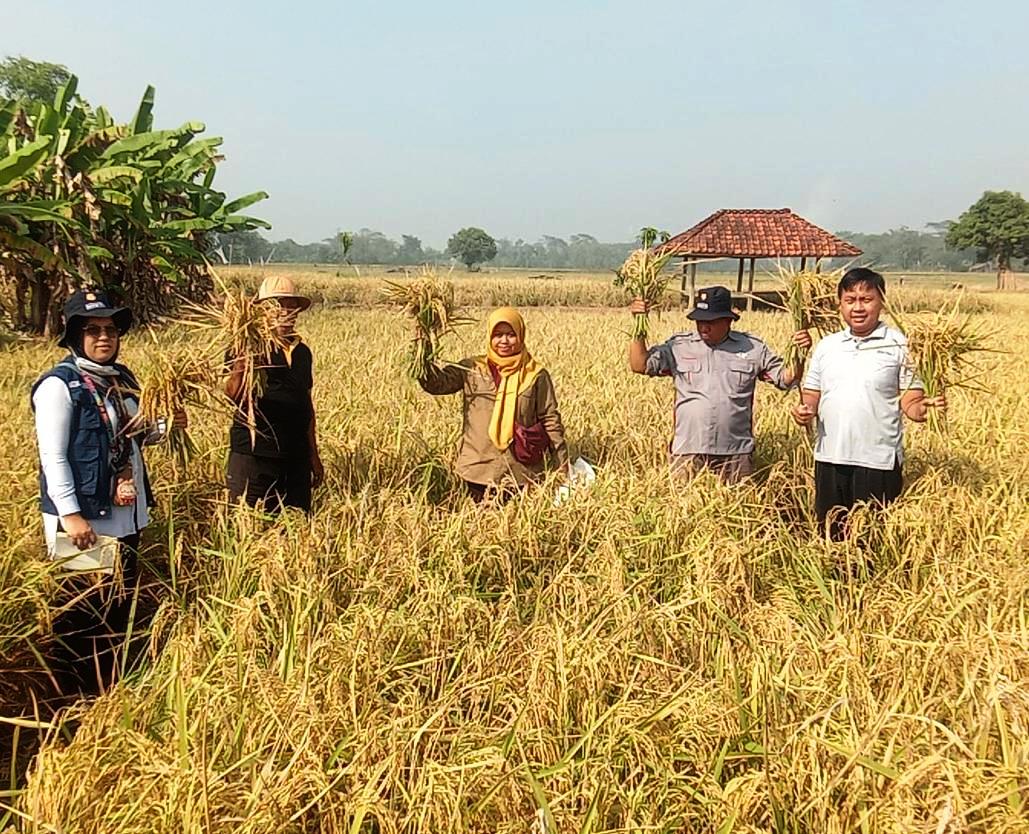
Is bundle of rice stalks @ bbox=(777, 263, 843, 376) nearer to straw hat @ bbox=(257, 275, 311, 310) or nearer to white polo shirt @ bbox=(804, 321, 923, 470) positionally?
white polo shirt @ bbox=(804, 321, 923, 470)

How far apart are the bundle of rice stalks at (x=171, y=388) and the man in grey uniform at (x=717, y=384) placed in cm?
203

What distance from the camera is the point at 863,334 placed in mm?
3381

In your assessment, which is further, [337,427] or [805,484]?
[337,427]

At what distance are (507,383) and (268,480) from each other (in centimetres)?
117

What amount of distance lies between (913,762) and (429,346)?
2530mm

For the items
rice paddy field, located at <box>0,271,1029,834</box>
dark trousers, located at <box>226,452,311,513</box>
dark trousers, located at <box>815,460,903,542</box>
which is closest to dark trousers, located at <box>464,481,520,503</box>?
rice paddy field, located at <box>0,271,1029,834</box>

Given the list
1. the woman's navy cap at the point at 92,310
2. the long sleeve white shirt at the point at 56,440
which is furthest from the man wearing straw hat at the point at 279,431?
the long sleeve white shirt at the point at 56,440

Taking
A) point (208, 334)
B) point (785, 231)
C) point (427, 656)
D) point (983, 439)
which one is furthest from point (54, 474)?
point (785, 231)

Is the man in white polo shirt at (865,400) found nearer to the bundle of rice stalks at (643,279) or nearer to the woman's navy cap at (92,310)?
the bundle of rice stalks at (643,279)

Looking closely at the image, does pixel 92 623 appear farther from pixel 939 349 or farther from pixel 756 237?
pixel 756 237

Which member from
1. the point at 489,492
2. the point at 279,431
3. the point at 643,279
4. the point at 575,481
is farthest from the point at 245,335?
the point at 643,279

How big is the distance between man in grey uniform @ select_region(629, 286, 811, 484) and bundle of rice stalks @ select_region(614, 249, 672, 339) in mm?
185

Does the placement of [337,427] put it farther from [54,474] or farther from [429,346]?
[54,474]

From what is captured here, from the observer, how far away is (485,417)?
3.67 m
